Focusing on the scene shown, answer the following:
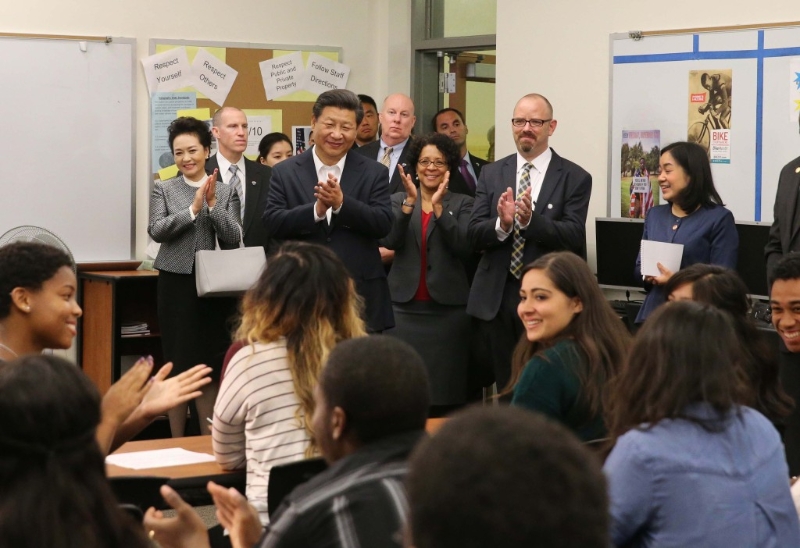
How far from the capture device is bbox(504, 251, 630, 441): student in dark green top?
291 cm

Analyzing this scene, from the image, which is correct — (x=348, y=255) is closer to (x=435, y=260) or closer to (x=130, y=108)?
(x=435, y=260)

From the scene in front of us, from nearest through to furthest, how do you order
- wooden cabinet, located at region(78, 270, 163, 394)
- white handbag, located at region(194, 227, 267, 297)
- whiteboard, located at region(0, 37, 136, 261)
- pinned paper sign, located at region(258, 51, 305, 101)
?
white handbag, located at region(194, 227, 267, 297) → wooden cabinet, located at region(78, 270, 163, 394) → whiteboard, located at region(0, 37, 136, 261) → pinned paper sign, located at region(258, 51, 305, 101)

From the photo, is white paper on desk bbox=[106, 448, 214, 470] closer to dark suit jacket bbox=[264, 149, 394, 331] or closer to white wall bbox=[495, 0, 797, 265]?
dark suit jacket bbox=[264, 149, 394, 331]

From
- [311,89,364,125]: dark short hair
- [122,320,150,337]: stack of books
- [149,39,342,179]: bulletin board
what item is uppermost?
[149,39,342,179]: bulletin board

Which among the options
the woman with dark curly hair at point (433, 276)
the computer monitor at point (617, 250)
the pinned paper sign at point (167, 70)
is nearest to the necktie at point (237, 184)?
the woman with dark curly hair at point (433, 276)

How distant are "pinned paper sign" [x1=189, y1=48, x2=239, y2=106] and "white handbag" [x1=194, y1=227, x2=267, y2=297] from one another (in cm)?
215

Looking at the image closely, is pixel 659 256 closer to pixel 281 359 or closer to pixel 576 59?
pixel 576 59

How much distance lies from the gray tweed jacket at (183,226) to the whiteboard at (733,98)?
91.4 inches

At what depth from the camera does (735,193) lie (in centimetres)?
589

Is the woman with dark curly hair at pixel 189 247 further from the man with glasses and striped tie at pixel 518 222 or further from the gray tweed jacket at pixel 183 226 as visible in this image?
the man with glasses and striped tie at pixel 518 222

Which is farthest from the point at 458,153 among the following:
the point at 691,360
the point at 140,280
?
the point at 691,360

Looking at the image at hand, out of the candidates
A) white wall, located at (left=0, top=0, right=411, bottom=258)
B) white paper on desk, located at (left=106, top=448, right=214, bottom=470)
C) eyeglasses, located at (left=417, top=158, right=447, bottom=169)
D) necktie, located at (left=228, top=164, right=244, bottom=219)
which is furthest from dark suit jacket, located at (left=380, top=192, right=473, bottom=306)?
white paper on desk, located at (left=106, top=448, right=214, bottom=470)

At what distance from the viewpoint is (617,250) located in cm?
623

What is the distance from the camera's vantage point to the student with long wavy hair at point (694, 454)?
1979 millimetres
